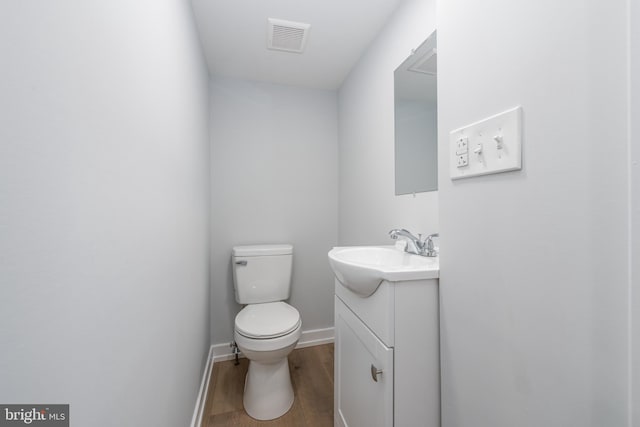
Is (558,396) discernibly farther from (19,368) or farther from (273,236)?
(273,236)

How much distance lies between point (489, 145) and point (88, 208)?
878 mm

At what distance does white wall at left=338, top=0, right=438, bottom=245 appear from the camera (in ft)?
4.03

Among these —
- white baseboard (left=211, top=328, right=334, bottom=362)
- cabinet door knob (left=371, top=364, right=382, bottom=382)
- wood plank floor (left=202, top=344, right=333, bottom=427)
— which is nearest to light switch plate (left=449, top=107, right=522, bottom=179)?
cabinet door knob (left=371, top=364, right=382, bottom=382)

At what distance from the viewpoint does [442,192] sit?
860 mm

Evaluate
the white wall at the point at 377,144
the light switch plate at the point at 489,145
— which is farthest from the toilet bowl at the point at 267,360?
the light switch plate at the point at 489,145

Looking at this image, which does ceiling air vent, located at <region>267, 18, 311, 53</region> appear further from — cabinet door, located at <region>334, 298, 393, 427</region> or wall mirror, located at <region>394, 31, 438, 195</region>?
cabinet door, located at <region>334, 298, 393, 427</region>

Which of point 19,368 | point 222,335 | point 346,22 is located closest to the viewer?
point 19,368

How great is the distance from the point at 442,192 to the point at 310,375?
5.26ft

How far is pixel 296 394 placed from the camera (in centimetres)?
164

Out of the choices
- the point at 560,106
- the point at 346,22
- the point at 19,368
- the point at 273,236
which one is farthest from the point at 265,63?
the point at 19,368

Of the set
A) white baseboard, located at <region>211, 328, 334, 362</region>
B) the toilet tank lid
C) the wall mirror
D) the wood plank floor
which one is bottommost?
the wood plank floor

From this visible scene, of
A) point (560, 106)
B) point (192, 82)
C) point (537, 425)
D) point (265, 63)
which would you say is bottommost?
point (537, 425)

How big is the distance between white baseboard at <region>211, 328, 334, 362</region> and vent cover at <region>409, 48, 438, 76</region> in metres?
2.00

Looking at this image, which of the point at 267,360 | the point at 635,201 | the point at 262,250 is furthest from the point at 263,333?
the point at 635,201
